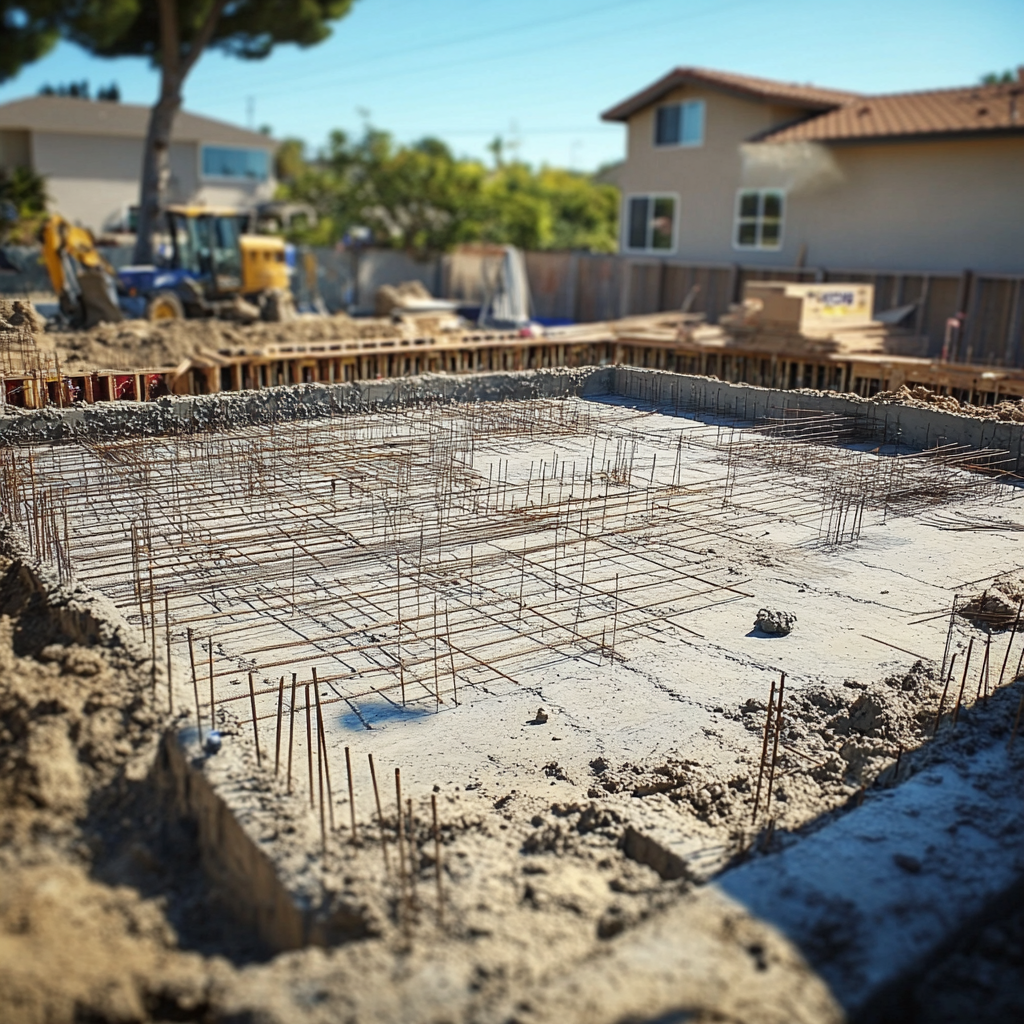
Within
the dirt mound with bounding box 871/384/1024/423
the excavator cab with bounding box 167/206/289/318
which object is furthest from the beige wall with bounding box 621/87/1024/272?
the excavator cab with bounding box 167/206/289/318

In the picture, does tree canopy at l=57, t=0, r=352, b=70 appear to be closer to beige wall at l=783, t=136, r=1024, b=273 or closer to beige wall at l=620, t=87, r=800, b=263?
beige wall at l=620, t=87, r=800, b=263

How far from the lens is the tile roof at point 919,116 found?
56.5 feet

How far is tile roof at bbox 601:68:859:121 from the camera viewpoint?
20812mm

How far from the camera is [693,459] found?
10555 mm

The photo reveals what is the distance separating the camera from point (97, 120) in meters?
35.8

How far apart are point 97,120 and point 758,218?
1022 inches

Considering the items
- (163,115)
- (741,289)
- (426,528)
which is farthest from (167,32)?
(426,528)

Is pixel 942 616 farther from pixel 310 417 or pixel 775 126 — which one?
pixel 775 126

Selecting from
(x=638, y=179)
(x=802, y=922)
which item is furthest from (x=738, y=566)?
(x=638, y=179)

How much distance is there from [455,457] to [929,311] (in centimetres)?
1122

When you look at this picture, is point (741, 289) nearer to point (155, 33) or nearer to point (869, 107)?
point (869, 107)

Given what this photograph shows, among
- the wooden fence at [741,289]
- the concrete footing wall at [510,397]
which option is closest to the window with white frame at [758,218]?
the wooden fence at [741,289]

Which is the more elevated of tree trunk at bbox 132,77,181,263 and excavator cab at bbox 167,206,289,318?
tree trunk at bbox 132,77,181,263

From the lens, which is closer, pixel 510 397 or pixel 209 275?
pixel 510 397
